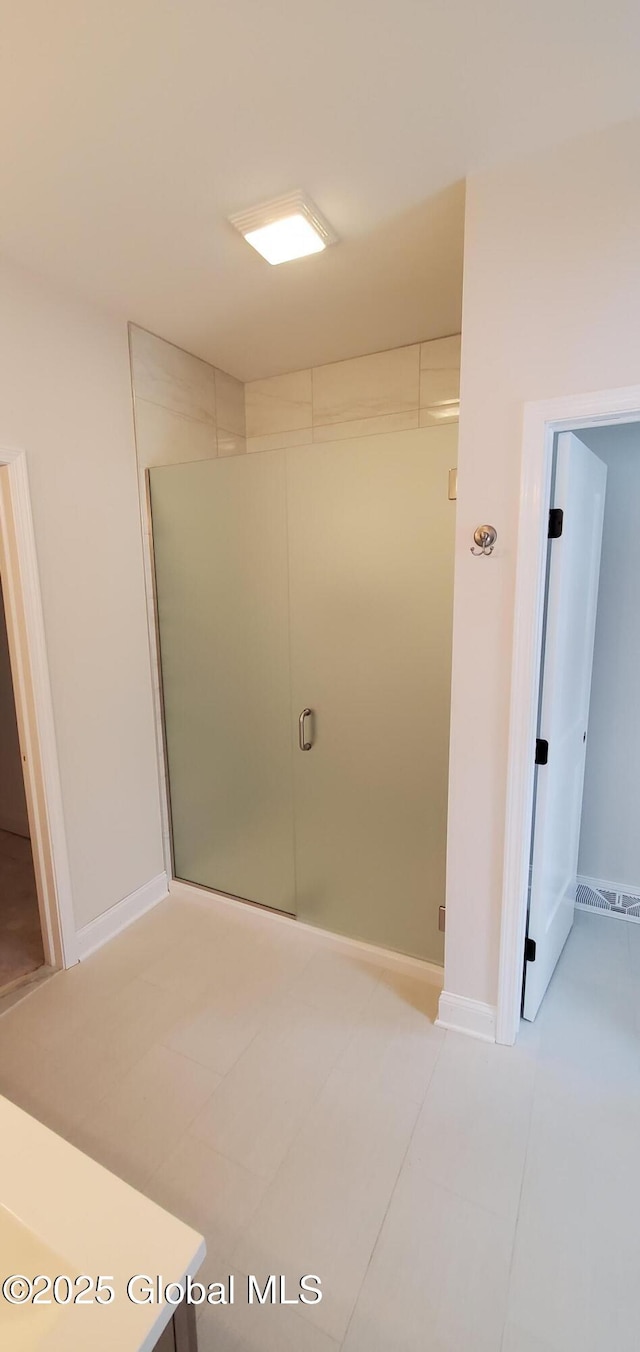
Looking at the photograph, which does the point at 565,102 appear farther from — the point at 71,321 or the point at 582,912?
the point at 582,912

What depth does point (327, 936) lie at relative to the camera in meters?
2.34

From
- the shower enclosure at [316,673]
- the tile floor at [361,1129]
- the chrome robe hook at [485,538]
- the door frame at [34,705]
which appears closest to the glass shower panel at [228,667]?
the shower enclosure at [316,673]

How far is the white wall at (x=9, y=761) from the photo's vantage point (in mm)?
3072

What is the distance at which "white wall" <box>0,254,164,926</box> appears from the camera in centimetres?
195

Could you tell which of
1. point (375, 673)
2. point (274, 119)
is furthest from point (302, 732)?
point (274, 119)

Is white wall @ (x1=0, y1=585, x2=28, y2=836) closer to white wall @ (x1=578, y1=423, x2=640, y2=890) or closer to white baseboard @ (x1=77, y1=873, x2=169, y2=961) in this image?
white baseboard @ (x1=77, y1=873, x2=169, y2=961)

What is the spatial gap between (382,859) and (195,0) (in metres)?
2.32

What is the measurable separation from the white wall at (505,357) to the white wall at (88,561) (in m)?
1.42

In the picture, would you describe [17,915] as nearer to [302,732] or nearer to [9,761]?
[9,761]

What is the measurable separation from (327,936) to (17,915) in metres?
1.43

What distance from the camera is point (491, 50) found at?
3.76 ft

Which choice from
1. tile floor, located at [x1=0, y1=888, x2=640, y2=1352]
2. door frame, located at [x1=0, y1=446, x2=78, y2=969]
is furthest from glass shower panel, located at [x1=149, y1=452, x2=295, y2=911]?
door frame, located at [x1=0, y1=446, x2=78, y2=969]

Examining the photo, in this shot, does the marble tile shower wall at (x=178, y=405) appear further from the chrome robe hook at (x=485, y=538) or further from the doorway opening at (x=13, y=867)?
the chrome robe hook at (x=485, y=538)

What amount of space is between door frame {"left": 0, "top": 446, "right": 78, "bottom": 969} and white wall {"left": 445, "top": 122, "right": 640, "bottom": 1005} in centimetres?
144
